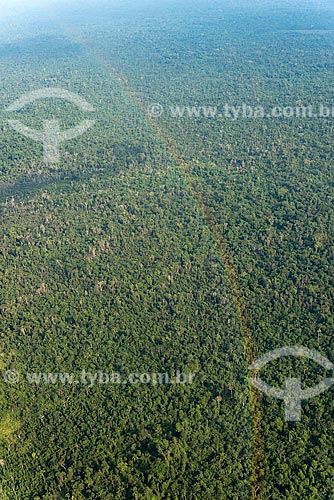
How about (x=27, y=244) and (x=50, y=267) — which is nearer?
(x=50, y=267)

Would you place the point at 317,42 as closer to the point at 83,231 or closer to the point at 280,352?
the point at 83,231

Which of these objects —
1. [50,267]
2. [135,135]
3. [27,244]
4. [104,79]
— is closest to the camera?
[50,267]

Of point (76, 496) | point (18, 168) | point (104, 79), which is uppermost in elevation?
point (104, 79)

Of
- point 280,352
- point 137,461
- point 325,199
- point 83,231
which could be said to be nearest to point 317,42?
→ point 325,199

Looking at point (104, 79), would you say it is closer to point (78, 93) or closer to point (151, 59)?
point (78, 93)

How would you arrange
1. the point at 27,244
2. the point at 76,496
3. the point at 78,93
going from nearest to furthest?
the point at 76,496 → the point at 27,244 → the point at 78,93

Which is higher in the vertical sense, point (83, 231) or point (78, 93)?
point (78, 93)

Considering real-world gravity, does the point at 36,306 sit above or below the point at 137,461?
above

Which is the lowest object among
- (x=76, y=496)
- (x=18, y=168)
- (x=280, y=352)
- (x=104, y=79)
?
(x=76, y=496)

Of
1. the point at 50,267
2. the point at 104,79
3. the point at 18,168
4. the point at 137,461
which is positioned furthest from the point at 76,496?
the point at 104,79

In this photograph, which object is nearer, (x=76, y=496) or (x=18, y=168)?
(x=76, y=496)
